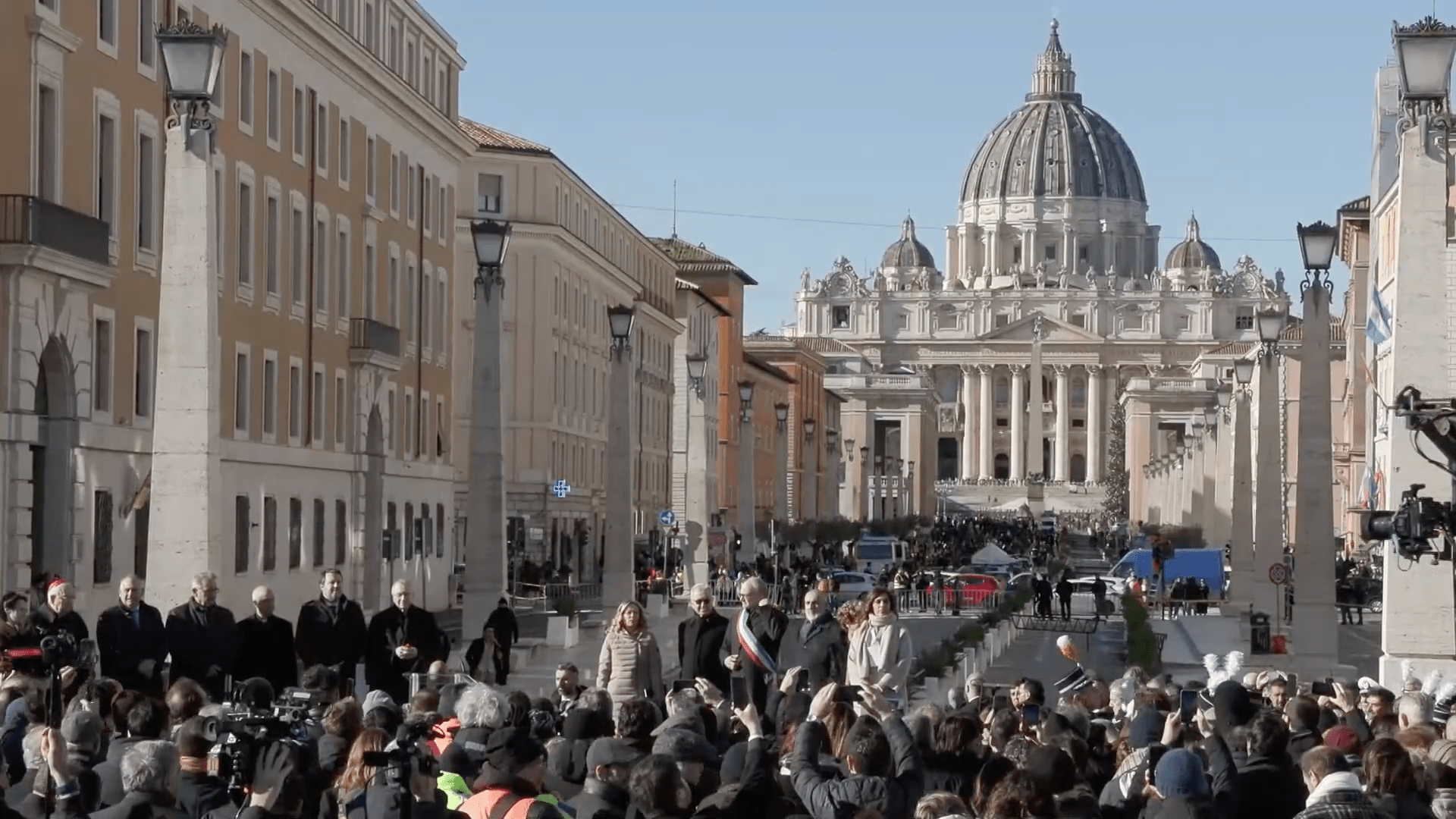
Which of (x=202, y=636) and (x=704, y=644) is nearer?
(x=202, y=636)

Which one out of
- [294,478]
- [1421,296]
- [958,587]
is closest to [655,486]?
[958,587]

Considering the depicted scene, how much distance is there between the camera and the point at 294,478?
142 feet

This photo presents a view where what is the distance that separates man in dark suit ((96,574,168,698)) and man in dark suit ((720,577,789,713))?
11.4 feet

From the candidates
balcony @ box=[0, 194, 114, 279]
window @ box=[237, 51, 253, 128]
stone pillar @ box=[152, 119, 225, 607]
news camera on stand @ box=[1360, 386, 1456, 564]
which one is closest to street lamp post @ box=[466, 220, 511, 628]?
balcony @ box=[0, 194, 114, 279]

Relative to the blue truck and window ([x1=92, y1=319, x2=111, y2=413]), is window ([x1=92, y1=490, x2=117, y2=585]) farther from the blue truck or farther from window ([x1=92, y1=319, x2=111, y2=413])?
the blue truck

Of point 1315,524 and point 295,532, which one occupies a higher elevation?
point 1315,524

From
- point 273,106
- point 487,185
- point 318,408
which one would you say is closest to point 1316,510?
point 273,106

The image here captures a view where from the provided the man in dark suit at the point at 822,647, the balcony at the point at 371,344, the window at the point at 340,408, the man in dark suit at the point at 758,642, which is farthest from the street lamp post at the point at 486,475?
the balcony at the point at 371,344

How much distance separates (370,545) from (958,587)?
1640 centimetres

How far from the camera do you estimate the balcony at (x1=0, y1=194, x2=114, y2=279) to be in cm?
2917

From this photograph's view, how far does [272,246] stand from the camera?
137ft

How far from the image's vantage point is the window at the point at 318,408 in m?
44.7

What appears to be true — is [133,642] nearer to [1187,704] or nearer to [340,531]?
[1187,704]

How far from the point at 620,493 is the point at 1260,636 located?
8911 millimetres
